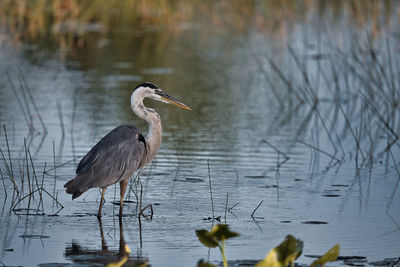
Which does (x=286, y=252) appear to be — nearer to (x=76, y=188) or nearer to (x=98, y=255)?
(x=98, y=255)

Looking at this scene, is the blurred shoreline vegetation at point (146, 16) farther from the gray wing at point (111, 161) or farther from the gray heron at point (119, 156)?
the gray wing at point (111, 161)

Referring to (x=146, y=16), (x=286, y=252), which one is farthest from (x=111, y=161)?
(x=146, y=16)

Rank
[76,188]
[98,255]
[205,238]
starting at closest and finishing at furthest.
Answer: [205,238] < [98,255] < [76,188]

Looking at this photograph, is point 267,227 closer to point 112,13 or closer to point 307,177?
point 307,177

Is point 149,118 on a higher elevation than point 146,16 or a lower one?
lower

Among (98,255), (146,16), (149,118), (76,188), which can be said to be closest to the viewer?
(98,255)

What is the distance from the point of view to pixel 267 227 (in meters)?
6.22

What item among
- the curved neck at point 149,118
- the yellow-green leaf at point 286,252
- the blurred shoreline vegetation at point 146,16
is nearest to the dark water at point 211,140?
the blurred shoreline vegetation at point 146,16

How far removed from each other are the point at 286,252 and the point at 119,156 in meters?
2.98

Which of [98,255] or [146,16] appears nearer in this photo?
[98,255]

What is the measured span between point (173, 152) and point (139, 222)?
2525mm

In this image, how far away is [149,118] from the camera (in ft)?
23.3

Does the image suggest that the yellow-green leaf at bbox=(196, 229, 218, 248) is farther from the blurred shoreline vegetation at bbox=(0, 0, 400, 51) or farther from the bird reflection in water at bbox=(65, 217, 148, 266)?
the blurred shoreline vegetation at bbox=(0, 0, 400, 51)

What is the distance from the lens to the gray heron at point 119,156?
645cm
